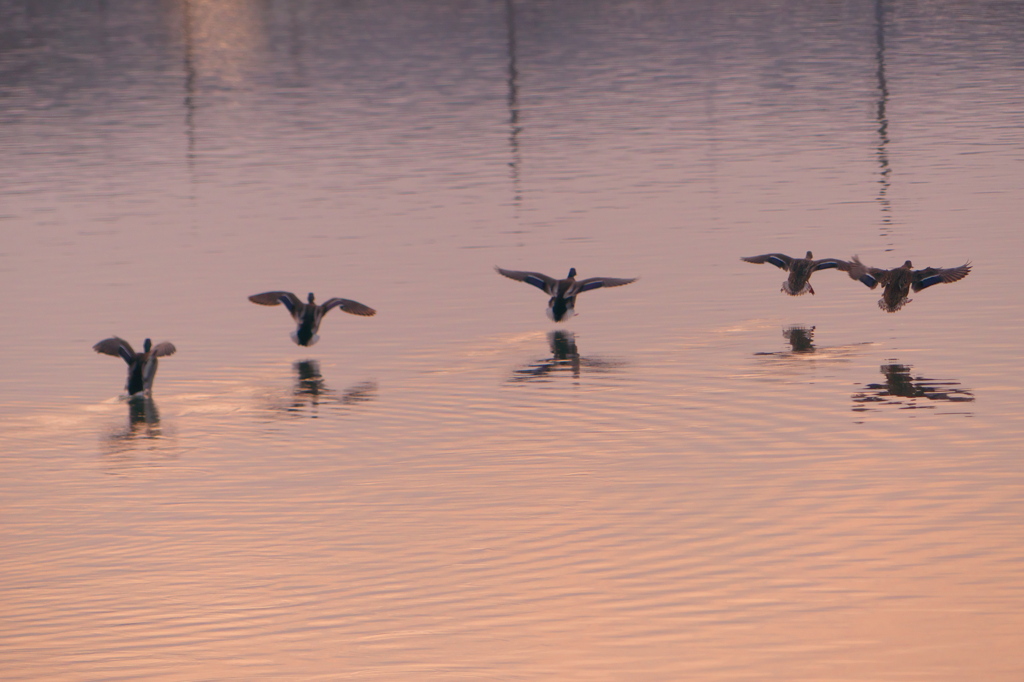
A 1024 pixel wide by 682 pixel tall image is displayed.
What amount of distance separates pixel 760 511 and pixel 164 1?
135m

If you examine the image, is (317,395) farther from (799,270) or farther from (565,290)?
(799,270)

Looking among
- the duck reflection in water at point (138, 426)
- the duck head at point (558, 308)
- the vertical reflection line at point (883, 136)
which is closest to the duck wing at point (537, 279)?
the duck head at point (558, 308)

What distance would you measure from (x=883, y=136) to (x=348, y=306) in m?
26.7

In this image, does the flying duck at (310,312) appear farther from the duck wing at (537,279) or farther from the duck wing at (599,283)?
the duck wing at (599,283)

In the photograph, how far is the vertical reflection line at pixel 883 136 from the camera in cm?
3484

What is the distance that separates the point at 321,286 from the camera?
30.2 metres

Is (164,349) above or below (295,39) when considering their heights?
below

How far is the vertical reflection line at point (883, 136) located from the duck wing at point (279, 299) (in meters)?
10.9

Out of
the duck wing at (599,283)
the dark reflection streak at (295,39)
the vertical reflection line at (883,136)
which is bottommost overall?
the duck wing at (599,283)

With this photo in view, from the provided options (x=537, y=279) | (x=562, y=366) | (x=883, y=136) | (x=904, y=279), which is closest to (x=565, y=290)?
(x=537, y=279)

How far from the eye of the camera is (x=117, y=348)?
74.7 ft

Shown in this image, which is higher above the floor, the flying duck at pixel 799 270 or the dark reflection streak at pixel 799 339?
the flying duck at pixel 799 270

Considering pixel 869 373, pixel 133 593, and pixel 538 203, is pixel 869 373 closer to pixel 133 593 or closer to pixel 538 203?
pixel 133 593

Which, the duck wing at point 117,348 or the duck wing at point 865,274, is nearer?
the duck wing at point 117,348
